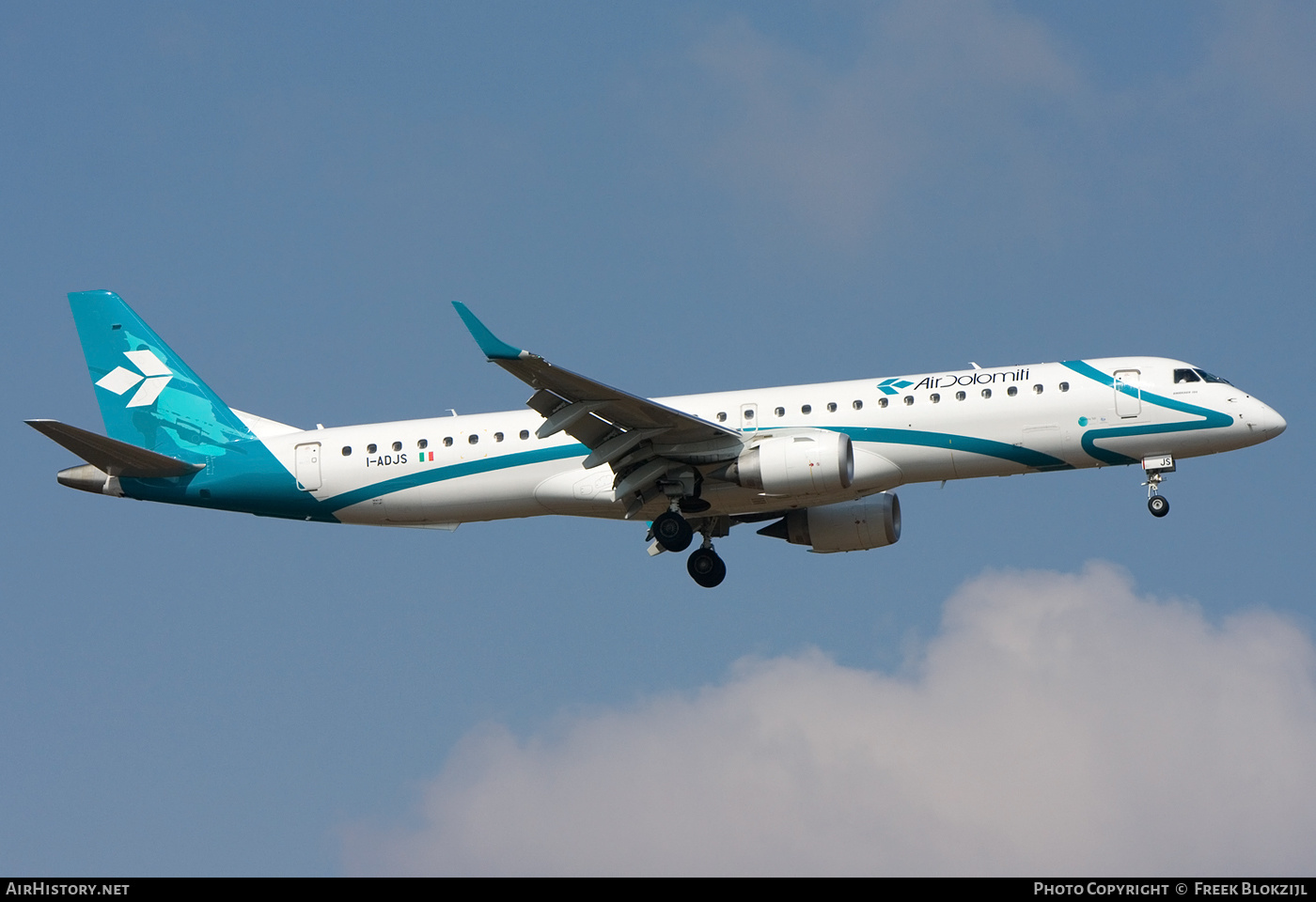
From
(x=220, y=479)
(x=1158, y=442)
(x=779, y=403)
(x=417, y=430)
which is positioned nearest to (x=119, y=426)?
(x=220, y=479)

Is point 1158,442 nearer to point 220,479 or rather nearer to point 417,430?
point 417,430

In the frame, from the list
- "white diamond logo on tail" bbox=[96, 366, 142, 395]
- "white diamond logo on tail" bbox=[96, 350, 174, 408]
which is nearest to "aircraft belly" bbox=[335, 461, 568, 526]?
Answer: "white diamond logo on tail" bbox=[96, 350, 174, 408]

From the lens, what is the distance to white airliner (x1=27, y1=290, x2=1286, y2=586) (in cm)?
3591

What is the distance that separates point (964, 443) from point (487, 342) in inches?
435

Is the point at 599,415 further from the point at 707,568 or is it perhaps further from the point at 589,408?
the point at 707,568

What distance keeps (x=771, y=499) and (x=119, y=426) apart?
1727 centimetres

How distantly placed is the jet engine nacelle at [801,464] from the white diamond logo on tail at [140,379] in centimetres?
1607

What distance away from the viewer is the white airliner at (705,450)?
35.9 metres

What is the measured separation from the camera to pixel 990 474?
36.6 meters

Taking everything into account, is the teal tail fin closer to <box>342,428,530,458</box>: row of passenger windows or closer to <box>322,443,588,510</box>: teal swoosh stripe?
<box>342,428,530,458</box>: row of passenger windows

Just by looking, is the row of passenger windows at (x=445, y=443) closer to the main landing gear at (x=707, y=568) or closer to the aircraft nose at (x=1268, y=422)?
the main landing gear at (x=707, y=568)

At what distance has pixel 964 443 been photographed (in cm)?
3606

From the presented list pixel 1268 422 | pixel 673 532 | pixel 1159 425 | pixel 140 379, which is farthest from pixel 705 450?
pixel 140 379

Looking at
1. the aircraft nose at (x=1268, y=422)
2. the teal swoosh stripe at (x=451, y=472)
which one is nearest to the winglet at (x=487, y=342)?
the teal swoosh stripe at (x=451, y=472)
